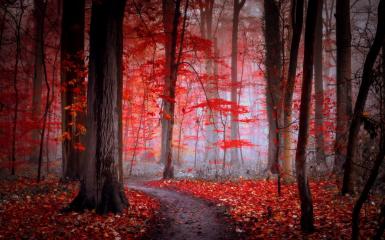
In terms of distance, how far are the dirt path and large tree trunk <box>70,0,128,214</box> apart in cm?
160

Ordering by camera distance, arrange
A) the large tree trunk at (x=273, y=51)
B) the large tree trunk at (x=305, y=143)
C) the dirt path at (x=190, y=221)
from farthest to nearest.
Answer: the large tree trunk at (x=273, y=51), the dirt path at (x=190, y=221), the large tree trunk at (x=305, y=143)

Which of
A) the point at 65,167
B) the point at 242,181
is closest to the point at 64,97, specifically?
the point at 65,167

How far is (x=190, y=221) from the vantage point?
871 cm

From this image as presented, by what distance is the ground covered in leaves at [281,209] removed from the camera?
7.07m

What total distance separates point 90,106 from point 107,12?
2782 millimetres

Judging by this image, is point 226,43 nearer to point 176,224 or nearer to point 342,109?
point 342,109

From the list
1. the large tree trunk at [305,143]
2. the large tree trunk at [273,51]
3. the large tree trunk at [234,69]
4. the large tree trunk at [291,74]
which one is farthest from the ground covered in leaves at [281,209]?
the large tree trunk at [234,69]

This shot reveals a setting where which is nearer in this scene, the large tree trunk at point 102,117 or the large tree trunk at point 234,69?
the large tree trunk at point 102,117

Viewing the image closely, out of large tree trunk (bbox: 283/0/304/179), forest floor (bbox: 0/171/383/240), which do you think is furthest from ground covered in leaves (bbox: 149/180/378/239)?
large tree trunk (bbox: 283/0/304/179)

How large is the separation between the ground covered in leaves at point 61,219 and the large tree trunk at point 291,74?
5118mm

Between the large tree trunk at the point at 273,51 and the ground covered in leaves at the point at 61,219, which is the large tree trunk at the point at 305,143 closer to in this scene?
the ground covered in leaves at the point at 61,219

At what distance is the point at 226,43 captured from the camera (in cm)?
3541

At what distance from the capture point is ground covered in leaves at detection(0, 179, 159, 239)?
24.0 ft

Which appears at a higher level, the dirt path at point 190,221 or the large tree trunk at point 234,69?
the large tree trunk at point 234,69
